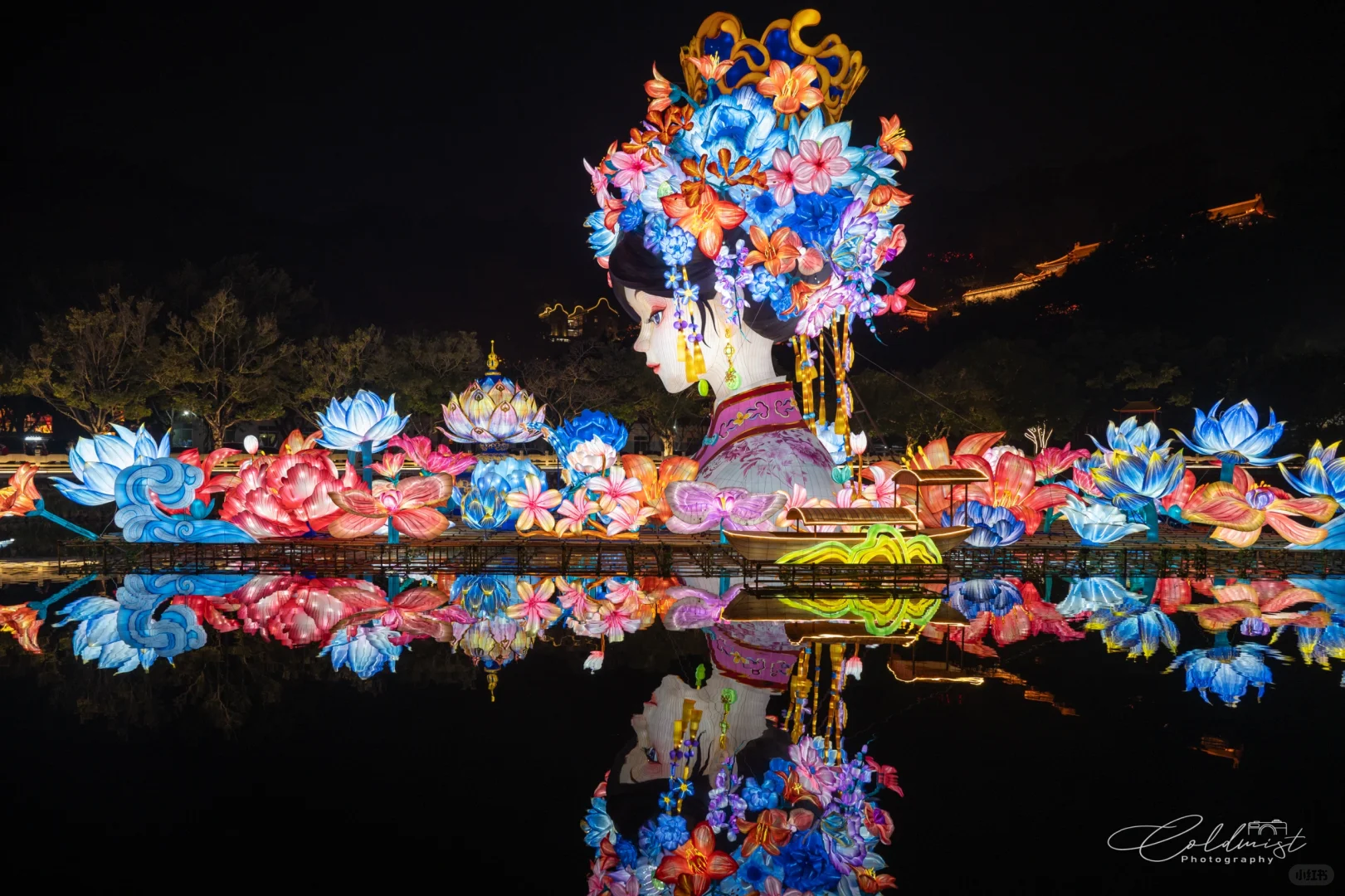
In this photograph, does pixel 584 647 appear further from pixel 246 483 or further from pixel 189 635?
pixel 246 483

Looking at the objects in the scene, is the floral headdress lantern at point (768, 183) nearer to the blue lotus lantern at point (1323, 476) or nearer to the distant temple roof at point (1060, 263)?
the blue lotus lantern at point (1323, 476)

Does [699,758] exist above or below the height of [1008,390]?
below

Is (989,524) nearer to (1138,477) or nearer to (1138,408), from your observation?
(1138,477)

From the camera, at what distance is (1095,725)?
668 centimetres

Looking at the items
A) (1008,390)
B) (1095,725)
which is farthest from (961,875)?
(1008,390)

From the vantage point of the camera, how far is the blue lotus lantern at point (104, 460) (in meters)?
12.6

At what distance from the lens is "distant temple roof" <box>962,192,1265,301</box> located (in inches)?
1574

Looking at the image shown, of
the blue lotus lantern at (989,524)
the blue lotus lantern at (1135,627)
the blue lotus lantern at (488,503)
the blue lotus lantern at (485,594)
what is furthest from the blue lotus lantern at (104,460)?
the blue lotus lantern at (1135,627)

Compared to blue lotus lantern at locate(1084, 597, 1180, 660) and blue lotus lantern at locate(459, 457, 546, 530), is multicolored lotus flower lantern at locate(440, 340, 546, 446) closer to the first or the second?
blue lotus lantern at locate(459, 457, 546, 530)

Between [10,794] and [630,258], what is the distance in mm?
9418

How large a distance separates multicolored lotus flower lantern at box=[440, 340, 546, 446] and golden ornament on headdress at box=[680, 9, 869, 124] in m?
4.71

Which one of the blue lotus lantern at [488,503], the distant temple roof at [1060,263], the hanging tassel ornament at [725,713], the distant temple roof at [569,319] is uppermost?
the distant temple roof at [1060,263]

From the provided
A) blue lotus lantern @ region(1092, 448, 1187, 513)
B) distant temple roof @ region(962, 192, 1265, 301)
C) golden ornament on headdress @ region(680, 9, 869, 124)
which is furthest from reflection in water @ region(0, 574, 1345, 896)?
distant temple roof @ region(962, 192, 1265, 301)

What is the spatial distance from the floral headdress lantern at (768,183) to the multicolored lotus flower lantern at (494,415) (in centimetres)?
246
